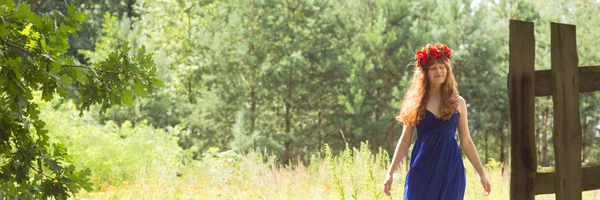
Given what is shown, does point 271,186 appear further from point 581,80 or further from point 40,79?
point 40,79

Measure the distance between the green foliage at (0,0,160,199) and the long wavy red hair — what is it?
1679 millimetres

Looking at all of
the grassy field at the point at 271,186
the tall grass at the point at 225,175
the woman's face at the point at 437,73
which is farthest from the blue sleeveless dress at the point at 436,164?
the grassy field at the point at 271,186

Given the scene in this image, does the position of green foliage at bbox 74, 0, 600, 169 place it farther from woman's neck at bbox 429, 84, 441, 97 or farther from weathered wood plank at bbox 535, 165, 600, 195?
weathered wood plank at bbox 535, 165, 600, 195

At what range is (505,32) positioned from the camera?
793 inches

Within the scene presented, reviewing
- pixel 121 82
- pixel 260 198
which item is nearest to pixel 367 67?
pixel 260 198

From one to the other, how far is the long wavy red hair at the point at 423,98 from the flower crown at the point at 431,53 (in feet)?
0.07

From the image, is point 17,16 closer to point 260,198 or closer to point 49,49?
point 49,49

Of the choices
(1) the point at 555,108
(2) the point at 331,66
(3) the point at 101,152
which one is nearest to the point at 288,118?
(2) the point at 331,66

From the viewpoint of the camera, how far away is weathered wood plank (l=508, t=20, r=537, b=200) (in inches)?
154

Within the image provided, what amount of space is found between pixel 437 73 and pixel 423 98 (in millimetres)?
149

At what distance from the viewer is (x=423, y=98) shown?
14.7ft

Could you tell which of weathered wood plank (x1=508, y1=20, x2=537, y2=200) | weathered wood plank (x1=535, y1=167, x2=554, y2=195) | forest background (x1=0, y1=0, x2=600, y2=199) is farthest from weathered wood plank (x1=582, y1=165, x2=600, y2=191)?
forest background (x1=0, y1=0, x2=600, y2=199)

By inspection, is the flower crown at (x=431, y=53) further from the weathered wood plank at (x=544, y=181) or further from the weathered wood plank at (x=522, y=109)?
the weathered wood plank at (x=544, y=181)

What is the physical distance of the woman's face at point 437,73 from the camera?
14.6 feet
